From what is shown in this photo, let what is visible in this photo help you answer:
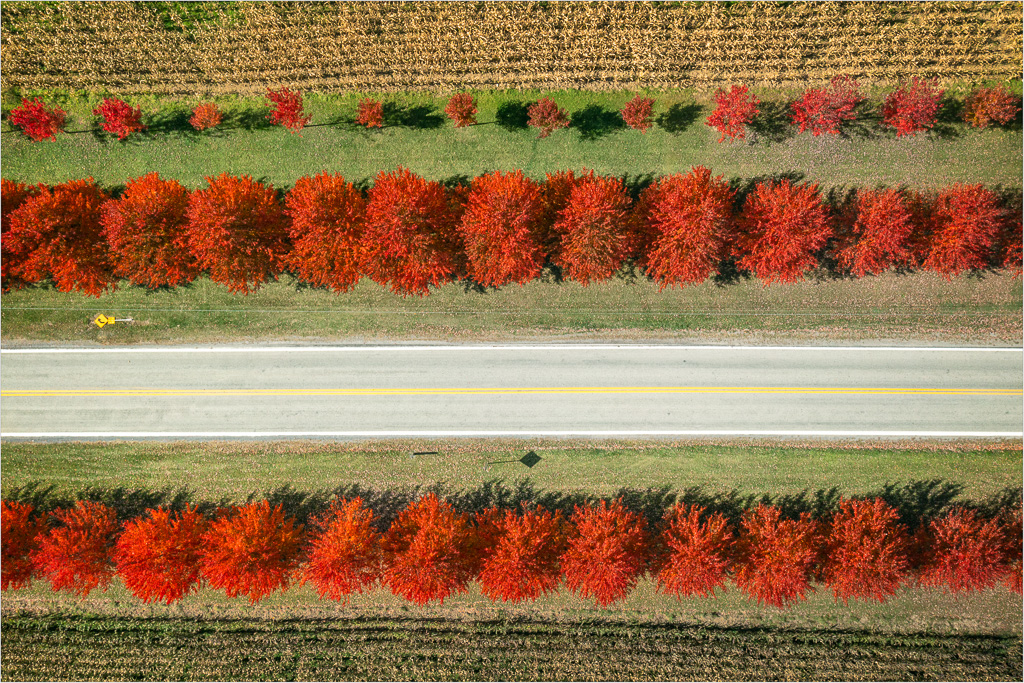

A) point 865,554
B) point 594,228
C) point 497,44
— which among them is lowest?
point 865,554

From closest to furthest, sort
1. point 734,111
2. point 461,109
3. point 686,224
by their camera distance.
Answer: point 686,224, point 734,111, point 461,109

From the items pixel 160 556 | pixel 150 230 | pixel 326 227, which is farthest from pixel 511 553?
pixel 150 230

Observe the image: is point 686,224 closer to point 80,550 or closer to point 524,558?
point 524,558

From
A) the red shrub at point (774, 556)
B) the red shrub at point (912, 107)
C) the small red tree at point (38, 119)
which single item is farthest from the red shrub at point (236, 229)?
the red shrub at point (912, 107)

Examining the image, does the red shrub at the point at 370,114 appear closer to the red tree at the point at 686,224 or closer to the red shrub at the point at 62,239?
the red shrub at the point at 62,239

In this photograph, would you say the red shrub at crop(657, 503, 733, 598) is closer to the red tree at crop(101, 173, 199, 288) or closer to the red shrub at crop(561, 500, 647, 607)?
the red shrub at crop(561, 500, 647, 607)

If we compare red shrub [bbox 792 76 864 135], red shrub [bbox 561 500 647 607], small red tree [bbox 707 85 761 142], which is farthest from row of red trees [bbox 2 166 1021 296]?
red shrub [bbox 561 500 647 607]

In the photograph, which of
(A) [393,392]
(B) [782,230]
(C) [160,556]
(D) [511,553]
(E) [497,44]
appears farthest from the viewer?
(A) [393,392]
